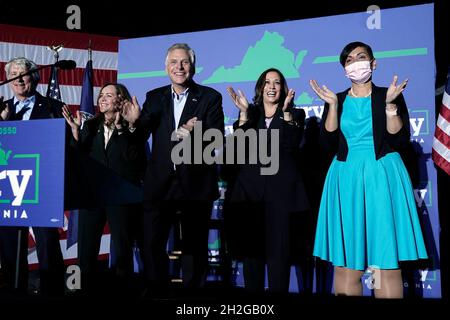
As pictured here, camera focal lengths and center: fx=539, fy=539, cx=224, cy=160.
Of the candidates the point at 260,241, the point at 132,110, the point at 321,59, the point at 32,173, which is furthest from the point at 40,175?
the point at 321,59

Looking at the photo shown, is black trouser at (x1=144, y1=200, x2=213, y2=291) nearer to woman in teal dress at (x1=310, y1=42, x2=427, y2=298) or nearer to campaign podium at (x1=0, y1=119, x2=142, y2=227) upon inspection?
woman in teal dress at (x1=310, y1=42, x2=427, y2=298)

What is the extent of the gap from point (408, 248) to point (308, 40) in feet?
6.21

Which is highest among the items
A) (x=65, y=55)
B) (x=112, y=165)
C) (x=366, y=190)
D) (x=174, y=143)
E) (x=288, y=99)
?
(x=65, y=55)

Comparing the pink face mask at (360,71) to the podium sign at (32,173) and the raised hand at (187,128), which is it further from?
the podium sign at (32,173)

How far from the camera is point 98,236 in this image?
4039 millimetres

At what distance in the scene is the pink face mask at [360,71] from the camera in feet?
10.5

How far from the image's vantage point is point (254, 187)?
366 centimetres

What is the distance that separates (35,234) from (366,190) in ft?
7.59

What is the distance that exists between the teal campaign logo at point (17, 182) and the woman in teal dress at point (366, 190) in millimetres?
1696

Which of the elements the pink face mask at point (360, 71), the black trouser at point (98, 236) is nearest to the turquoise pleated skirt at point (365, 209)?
the pink face mask at point (360, 71)

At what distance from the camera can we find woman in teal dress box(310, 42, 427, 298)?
3068 mm

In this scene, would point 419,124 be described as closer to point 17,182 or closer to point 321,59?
point 321,59
